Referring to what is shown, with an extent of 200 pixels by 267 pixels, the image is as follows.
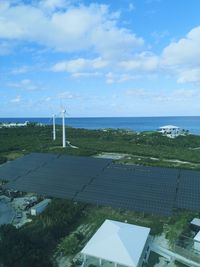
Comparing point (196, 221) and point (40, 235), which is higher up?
point (40, 235)

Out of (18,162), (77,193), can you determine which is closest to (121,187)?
(77,193)

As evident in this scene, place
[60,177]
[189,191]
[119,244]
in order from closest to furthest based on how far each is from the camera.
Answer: [119,244], [189,191], [60,177]

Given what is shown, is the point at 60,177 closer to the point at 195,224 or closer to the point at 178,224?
the point at 178,224

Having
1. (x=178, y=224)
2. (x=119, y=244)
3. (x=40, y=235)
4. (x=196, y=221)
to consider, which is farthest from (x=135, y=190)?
(x=40, y=235)

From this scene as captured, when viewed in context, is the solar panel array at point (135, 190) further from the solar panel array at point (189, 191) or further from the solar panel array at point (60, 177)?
the solar panel array at point (60, 177)

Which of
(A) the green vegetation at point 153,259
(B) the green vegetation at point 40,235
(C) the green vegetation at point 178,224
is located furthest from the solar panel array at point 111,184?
(A) the green vegetation at point 153,259

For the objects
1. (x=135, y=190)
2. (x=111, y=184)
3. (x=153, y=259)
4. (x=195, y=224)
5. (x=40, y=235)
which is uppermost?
(x=111, y=184)

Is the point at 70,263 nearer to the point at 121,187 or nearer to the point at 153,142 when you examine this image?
the point at 121,187
